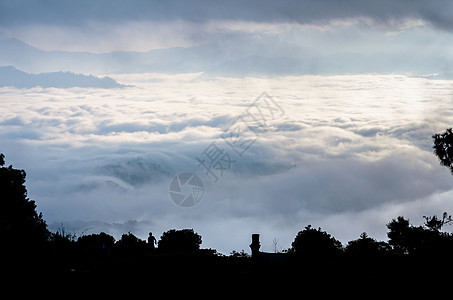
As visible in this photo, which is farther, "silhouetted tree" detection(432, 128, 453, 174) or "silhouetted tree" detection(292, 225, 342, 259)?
"silhouetted tree" detection(292, 225, 342, 259)

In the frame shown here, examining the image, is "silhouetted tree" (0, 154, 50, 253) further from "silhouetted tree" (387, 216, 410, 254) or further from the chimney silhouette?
"silhouetted tree" (387, 216, 410, 254)

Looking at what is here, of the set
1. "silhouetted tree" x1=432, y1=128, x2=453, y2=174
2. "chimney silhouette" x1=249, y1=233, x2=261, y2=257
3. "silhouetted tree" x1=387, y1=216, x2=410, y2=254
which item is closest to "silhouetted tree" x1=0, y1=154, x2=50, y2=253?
"chimney silhouette" x1=249, y1=233, x2=261, y2=257

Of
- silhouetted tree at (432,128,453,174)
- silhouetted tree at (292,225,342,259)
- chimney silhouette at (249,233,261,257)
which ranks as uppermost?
silhouetted tree at (432,128,453,174)

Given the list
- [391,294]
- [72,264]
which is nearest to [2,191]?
[72,264]

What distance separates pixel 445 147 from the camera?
44094mm

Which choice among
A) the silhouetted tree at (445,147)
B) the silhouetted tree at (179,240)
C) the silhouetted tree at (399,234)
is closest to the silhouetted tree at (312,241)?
the silhouetted tree at (399,234)

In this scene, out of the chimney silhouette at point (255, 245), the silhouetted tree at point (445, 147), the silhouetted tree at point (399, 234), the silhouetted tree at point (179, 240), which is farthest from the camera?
the silhouetted tree at point (179, 240)

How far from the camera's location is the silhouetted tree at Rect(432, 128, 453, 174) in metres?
43.5

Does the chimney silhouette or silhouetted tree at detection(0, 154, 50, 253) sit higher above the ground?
silhouetted tree at detection(0, 154, 50, 253)

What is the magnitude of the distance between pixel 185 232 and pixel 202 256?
3434 inches

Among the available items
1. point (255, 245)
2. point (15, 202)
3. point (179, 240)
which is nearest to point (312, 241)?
point (179, 240)

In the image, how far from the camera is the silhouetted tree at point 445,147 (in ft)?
143

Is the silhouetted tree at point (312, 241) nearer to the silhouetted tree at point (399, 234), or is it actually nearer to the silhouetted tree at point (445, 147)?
the silhouetted tree at point (399, 234)

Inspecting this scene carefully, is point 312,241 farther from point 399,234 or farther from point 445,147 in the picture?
point 445,147
